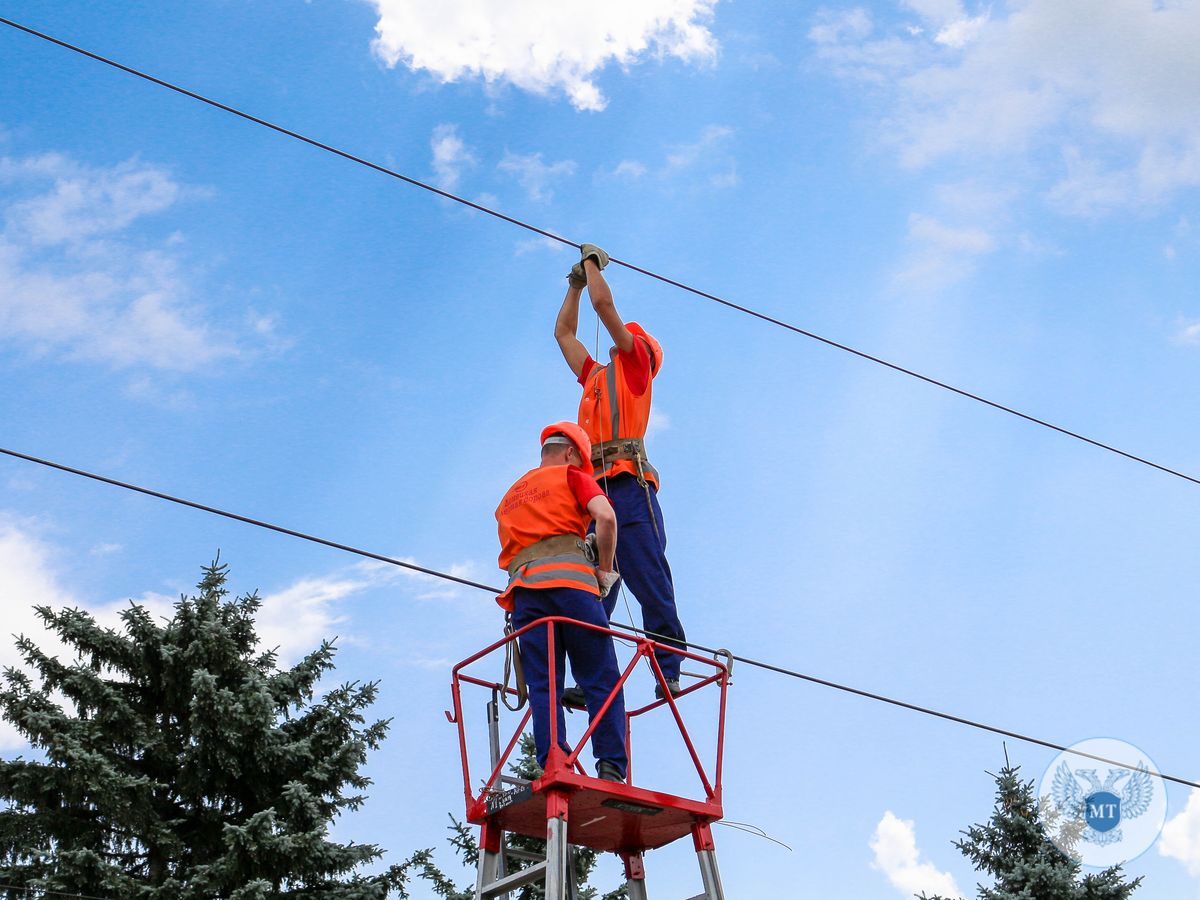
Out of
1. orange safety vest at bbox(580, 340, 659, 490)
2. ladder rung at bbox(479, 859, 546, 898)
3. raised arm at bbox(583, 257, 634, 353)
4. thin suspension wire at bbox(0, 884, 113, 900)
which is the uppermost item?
raised arm at bbox(583, 257, 634, 353)

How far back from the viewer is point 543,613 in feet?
21.8

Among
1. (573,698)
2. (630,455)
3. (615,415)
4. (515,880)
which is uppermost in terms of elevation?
(615,415)

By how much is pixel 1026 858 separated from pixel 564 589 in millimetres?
13577

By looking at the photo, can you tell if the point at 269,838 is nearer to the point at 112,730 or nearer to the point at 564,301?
the point at 112,730

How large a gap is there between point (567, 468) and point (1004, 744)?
42.5 ft

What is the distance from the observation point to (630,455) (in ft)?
25.5

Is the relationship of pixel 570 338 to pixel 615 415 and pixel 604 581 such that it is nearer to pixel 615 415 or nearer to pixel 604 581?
pixel 615 415

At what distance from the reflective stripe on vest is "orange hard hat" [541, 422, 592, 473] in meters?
0.60

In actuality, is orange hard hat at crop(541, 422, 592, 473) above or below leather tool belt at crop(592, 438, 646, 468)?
below

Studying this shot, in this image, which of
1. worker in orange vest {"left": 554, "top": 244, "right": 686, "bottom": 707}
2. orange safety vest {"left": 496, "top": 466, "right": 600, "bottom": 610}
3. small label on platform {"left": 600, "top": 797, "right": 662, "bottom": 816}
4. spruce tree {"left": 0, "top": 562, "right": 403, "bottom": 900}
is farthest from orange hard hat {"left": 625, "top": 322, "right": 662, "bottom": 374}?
spruce tree {"left": 0, "top": 562, "right": 403, "bottom": 900}

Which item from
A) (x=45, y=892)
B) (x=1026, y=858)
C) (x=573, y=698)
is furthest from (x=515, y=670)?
(x=1026, y=858)

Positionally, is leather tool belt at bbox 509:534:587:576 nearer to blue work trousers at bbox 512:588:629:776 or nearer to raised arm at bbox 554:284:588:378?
blue work trousers at bbox 512:588:629:776

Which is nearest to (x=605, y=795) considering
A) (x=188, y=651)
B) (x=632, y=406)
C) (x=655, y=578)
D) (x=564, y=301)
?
(x=655, y=578)

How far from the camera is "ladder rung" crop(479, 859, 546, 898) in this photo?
634 cm
